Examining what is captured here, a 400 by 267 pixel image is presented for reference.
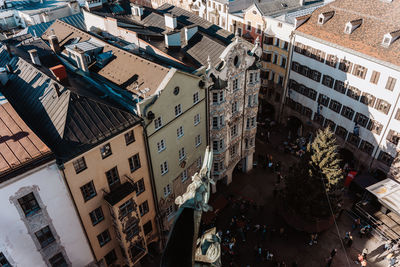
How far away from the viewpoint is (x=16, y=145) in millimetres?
24734

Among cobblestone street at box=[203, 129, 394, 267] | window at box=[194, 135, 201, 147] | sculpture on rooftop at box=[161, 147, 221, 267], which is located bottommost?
cobblestone street at box=[203, 129, 394, 267]

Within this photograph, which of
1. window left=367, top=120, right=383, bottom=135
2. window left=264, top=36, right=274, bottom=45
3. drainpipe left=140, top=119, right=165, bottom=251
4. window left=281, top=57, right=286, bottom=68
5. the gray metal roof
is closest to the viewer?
the gray metal roof

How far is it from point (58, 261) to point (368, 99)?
147 feet

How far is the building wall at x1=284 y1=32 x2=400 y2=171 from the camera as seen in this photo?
44531 millimetres

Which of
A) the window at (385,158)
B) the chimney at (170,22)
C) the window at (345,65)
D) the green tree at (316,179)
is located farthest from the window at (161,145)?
the window at (385,158)

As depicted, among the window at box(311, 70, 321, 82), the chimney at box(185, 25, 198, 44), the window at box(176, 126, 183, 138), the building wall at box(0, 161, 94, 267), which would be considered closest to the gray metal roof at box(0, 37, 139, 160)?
the building wall at box(0, 161, 94, 267)

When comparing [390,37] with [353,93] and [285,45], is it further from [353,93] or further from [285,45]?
[285,45]

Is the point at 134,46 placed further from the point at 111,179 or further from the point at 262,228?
the point at 262,228

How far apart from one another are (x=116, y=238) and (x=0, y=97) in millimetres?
17565

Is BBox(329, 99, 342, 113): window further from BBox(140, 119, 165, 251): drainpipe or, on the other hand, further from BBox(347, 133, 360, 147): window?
BBox(140, 119, 165, 251): drainpipe

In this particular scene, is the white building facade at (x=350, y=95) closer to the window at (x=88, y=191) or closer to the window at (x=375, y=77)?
the window at (x=375, y=77)

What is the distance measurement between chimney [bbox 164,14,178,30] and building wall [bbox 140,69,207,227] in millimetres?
13660

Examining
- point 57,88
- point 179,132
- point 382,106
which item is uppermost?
point 57,88

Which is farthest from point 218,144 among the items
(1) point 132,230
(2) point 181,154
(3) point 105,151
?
(3) point 105,151
